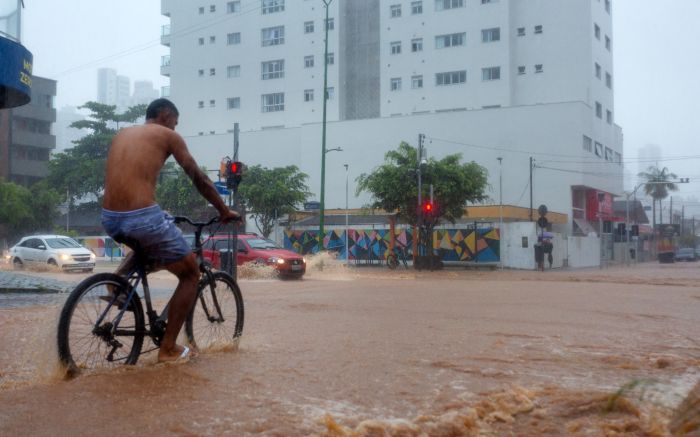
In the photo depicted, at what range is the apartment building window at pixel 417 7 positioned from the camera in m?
56.2

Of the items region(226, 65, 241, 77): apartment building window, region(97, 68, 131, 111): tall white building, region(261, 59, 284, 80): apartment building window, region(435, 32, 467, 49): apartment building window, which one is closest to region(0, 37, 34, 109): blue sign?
region(435, 32, 467, 49): apartment building window

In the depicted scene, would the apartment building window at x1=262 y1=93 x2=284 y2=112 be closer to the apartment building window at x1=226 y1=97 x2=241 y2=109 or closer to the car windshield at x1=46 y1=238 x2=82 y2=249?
the apartment building window at x1=226 y1=97 x2=241 y2=109

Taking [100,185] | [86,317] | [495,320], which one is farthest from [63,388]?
[100,185]

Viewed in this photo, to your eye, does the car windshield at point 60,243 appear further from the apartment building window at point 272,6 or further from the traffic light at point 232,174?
the apartment building window at point 272,6

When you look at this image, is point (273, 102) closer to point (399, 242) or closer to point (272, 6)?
point (272, 6)

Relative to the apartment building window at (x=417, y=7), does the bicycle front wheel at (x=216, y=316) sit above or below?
below

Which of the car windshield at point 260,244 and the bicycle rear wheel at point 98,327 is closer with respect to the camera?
the bicycle rear wheel at point 98,327

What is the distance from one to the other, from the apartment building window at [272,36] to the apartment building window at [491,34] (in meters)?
18.0

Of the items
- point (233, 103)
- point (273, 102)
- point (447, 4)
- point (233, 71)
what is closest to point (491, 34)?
point (447, 4)

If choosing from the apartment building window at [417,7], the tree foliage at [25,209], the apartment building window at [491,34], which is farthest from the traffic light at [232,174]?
the apartment building window at [417,7]

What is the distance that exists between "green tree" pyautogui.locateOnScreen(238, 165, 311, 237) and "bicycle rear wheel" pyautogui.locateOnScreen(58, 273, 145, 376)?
35.5 meters

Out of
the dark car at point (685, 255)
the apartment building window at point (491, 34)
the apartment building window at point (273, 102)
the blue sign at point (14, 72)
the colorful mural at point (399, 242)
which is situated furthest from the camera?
the apartment building window at point (273, 102)

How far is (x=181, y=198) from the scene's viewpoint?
41.9 metres

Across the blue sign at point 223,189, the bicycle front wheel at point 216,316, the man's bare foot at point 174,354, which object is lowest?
the man's bare foot at point 174,354
